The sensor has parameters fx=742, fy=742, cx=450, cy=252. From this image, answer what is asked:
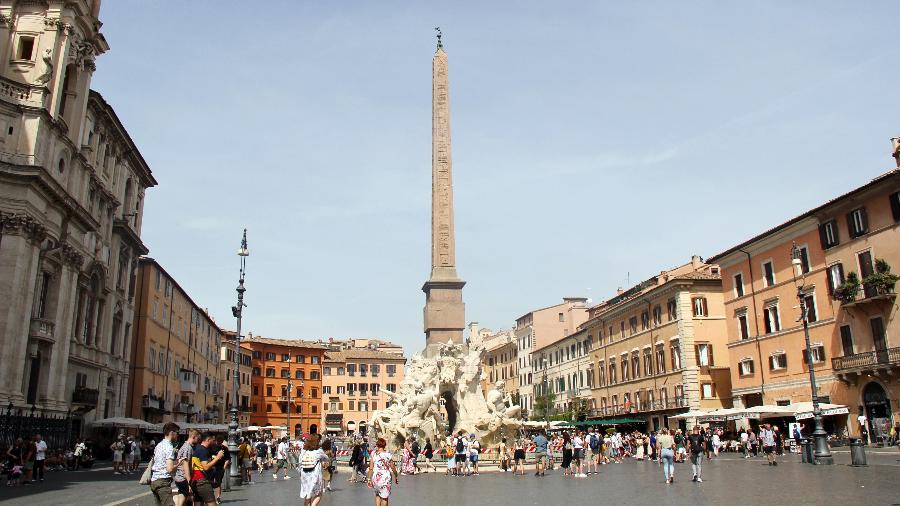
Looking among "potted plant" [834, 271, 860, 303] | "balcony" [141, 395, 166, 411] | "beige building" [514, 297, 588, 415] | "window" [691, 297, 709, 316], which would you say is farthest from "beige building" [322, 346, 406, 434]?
"potted plant" [834, 271, 860, 303]

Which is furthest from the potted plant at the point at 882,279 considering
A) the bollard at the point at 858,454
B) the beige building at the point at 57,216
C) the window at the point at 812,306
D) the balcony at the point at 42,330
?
the balcony at the point at 42,330

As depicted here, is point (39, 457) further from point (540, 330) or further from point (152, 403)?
point (540, 330)

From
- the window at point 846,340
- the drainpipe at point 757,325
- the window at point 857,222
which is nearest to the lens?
the window at point 857,222

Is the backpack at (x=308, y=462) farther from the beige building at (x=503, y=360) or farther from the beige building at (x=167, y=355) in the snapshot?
the beige building at (x=503, y=360)

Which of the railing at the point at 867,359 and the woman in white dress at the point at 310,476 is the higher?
the railing at the point at 867,359

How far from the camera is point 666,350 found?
44.0 metres

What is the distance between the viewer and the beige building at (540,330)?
68375 mm

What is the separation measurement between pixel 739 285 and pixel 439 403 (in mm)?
18418

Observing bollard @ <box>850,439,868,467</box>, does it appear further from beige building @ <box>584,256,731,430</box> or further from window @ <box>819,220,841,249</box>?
beige building @ <box>584,256,731,430</box>

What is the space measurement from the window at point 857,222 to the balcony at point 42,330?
106ft

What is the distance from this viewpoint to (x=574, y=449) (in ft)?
71.1

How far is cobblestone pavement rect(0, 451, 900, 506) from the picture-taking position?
13.4 meters

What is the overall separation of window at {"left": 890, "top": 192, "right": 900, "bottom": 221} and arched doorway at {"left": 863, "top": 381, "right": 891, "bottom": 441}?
6597mm

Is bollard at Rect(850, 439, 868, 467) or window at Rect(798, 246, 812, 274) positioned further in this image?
window at Rect(798, 246, 812, 274)
